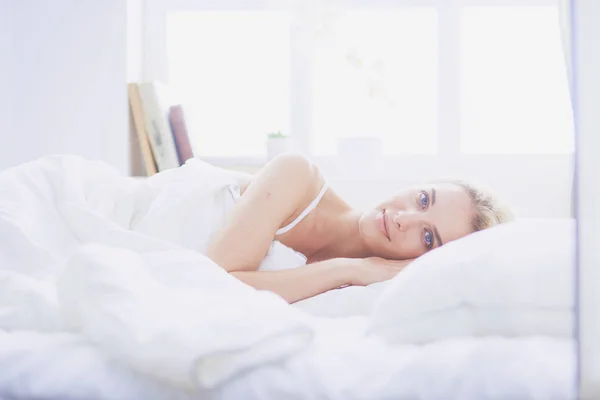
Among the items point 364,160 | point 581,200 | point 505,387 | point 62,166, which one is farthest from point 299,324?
point 364,160

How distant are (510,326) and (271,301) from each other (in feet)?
0.77

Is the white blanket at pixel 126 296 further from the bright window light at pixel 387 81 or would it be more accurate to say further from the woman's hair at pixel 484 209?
the bright window light at pixel 387 81

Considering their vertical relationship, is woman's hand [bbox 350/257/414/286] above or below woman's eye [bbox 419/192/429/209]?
below

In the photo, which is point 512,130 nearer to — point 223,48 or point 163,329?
point 223,48

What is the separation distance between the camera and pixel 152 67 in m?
2.54

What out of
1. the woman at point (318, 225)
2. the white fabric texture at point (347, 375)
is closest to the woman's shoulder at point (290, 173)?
the woman at point (318, 225)

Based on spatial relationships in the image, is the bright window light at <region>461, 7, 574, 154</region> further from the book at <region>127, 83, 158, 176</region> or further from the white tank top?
the white tank top

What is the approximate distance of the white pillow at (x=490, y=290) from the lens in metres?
0.59

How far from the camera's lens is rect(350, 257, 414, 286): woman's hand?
3.87 ft

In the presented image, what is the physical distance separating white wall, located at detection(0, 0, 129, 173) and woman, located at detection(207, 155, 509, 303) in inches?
40.8

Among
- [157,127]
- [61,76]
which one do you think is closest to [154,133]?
[157,127]

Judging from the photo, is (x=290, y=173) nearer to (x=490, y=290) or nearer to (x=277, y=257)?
(x=277, y=257)

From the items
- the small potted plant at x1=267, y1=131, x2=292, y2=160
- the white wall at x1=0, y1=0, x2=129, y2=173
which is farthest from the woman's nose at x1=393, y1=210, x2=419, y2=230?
the white wall at x1=0, y1=0, x2=129, y2=173

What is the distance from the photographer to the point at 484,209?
1237 millimetres
